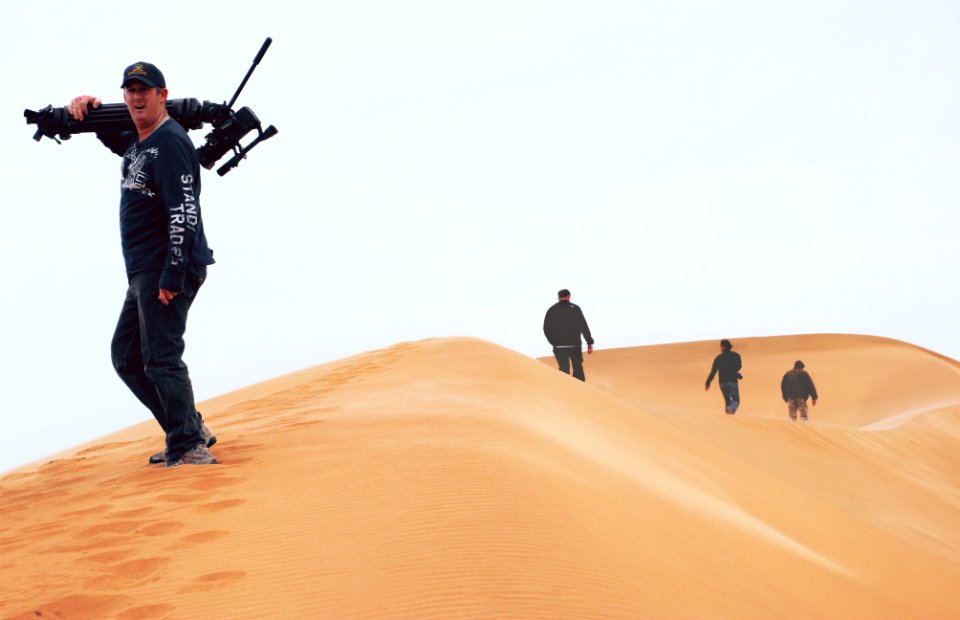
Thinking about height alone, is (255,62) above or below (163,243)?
above

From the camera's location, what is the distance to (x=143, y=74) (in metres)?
4.63

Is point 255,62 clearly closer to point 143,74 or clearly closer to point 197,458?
point 143,74

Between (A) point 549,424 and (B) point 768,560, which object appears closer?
(B) point 768,560

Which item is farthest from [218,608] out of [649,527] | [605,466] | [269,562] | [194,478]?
[605,466]

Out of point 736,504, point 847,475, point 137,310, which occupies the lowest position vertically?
point 847,475

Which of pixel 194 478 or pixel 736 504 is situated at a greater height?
pixel 194 478

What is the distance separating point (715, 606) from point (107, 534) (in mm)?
2440

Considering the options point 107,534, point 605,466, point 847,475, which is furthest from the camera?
Answer: point 847,475

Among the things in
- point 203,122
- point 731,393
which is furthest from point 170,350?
point 731,393

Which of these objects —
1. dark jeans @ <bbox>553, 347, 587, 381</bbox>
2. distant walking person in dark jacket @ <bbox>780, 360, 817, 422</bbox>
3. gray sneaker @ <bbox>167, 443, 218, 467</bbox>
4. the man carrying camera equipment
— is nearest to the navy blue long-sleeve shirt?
the man carrying camera equipment

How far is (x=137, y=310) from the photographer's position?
16.4ft

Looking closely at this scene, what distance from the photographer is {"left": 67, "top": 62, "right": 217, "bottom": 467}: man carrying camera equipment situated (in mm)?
4551

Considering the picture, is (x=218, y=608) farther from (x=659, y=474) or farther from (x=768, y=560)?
(x=659, y=474)

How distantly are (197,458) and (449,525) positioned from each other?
6.66ft
